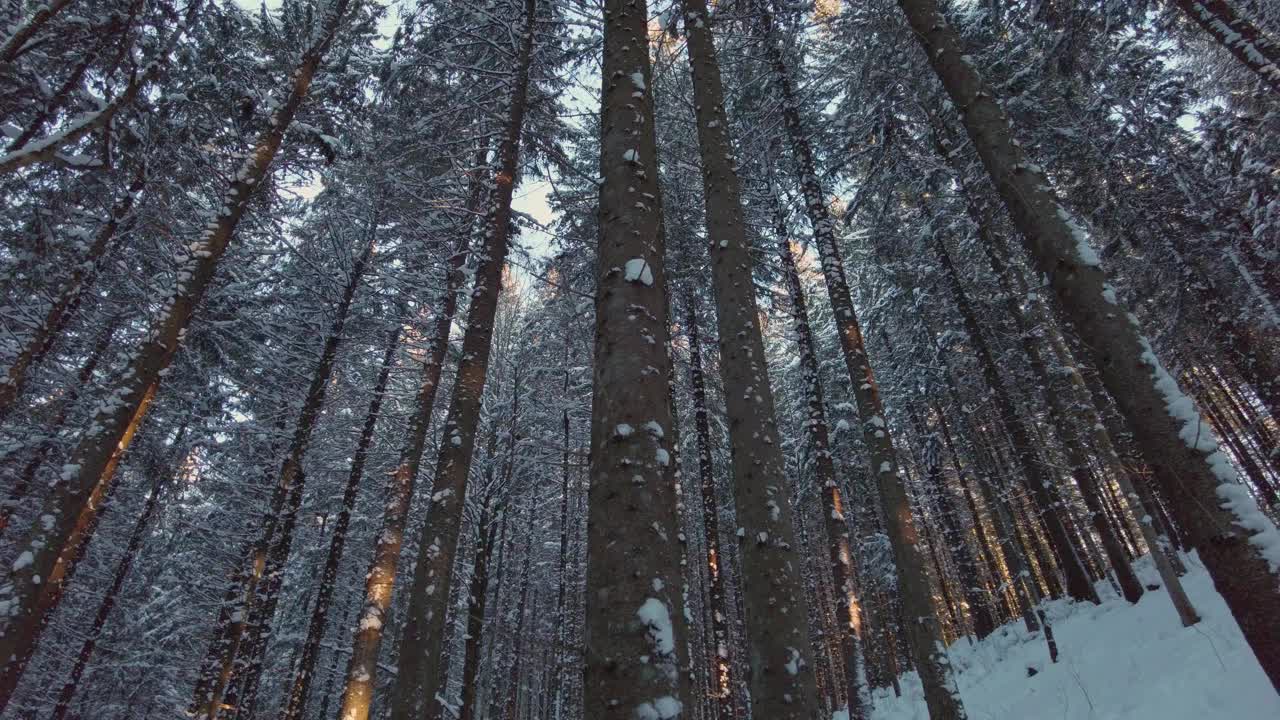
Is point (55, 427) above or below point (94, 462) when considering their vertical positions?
above

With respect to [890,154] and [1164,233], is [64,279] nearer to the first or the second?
[890,154]

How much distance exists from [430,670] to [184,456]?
12235mm

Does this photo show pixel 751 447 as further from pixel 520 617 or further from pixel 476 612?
pixel 520 617

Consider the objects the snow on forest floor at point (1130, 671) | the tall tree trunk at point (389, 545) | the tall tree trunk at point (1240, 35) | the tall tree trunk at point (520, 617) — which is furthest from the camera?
the tall tree trunk at point (520, 617)

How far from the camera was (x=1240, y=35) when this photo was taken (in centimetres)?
738

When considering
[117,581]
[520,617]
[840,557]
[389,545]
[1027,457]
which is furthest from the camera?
[520,617]

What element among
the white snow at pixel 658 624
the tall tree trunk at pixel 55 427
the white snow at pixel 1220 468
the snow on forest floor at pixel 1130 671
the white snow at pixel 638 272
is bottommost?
the snow on forest floor at pixel 1130 671

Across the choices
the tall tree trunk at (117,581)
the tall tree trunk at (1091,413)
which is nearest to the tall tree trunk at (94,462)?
the tall tree trunk at (117,581)

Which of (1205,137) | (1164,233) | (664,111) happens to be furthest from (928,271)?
(664,111)

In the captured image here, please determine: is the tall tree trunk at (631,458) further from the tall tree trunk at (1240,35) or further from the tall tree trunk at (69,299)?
the tall tree trunk at (69,299)

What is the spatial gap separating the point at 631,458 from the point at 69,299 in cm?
1211

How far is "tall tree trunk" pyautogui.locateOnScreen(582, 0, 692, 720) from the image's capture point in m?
2.40

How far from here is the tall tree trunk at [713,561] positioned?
1020 cm

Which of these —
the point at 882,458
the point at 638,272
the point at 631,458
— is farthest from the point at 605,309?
the point at 882,458
